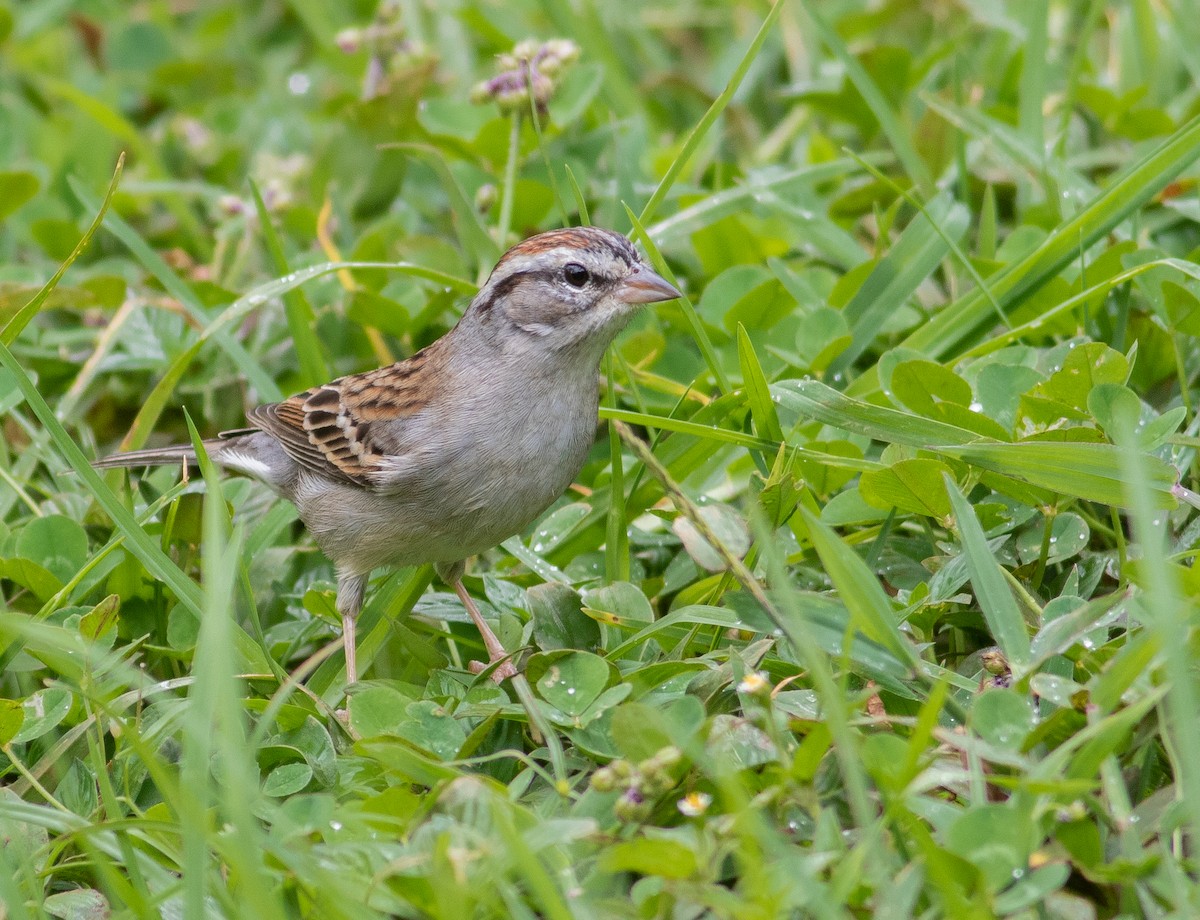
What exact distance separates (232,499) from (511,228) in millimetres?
1563

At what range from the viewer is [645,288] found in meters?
3.88

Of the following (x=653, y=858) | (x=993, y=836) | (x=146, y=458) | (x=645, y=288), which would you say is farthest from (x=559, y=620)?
(x=146, y=458)

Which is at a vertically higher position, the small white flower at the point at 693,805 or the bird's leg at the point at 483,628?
the small white flower at the point at 693,805

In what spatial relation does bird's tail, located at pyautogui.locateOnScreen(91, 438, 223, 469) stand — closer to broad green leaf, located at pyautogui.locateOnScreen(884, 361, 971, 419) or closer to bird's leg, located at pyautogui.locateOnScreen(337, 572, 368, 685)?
bird's leg, located at pyautogui.locateOnScreen(337, 572, 368, 685)

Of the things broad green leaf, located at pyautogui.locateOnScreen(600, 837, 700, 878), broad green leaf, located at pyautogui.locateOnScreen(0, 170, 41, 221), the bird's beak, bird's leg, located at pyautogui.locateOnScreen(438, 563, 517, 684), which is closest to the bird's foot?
bird's leg, located at pyautogui.locateOnScreen(438, 563, 517, 684)

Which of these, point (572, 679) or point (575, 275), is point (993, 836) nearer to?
point (572, 679)

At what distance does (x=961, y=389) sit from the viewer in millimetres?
3607

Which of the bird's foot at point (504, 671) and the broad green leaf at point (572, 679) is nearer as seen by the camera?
the broad green leaf at point (572, 679)

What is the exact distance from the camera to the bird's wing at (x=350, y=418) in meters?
4.08

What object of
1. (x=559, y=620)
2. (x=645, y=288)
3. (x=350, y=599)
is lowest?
(x=350, y=599)

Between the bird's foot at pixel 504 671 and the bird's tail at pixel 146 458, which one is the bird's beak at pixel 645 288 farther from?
the bird's tail at pixel 146 458

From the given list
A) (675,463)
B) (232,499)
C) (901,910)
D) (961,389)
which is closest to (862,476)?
(961,389)

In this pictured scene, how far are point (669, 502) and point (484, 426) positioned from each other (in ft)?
1.88

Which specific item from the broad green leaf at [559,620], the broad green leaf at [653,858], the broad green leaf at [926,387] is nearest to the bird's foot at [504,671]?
the broad green leaf at [559,620]
